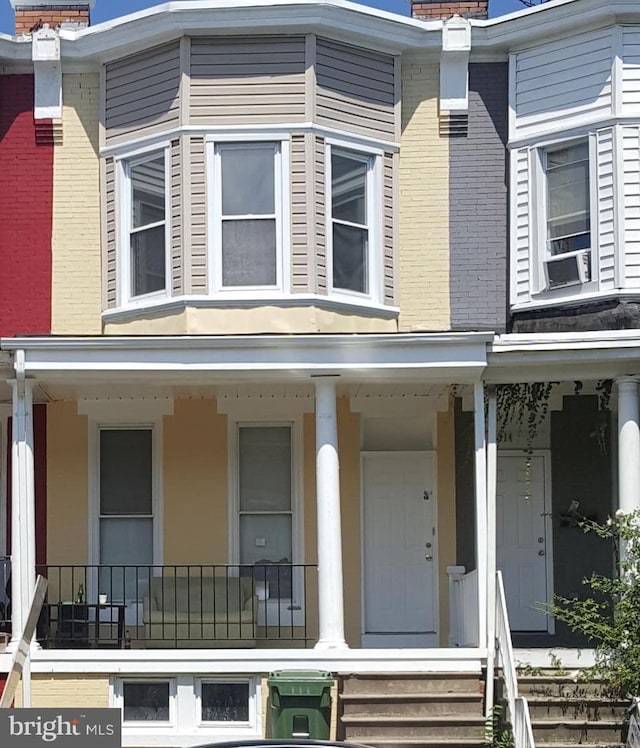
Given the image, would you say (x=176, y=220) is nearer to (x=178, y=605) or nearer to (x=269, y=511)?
(x=269, y=511)

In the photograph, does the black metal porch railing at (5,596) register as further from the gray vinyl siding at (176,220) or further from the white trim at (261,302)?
the gray vinyl siding at (176,220)

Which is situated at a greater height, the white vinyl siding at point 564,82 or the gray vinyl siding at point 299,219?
the white vinyl siding at point 564,82

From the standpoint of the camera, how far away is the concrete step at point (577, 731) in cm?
1234

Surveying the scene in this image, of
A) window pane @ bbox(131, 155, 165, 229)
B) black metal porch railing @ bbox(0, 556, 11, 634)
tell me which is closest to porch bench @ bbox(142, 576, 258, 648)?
black metal porch railing @ bbox(0, 556, 11, 634)

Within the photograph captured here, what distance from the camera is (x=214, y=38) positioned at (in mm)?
14703

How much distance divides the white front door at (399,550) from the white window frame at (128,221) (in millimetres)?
3023

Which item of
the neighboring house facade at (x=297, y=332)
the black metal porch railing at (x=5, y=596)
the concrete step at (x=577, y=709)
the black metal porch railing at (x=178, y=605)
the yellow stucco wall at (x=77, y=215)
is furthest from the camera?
the yellow stucco wall at (x=77, y=215)

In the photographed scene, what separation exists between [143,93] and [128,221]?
1.33m

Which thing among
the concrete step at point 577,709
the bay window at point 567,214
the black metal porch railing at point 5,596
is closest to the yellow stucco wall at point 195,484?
the black metal porch railing at point 5,596

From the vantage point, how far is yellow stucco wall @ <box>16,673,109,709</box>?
13383mm

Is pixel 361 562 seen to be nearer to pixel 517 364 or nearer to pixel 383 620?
pixel 383 620

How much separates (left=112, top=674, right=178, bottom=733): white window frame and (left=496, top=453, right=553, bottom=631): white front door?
13.1ft

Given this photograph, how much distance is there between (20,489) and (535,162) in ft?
20.1

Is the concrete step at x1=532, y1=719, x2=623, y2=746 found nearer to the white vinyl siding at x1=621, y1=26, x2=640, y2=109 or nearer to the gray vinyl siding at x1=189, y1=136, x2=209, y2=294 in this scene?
the gray vinyl siding at x1=189, y1=136, x2=209, y2=294
